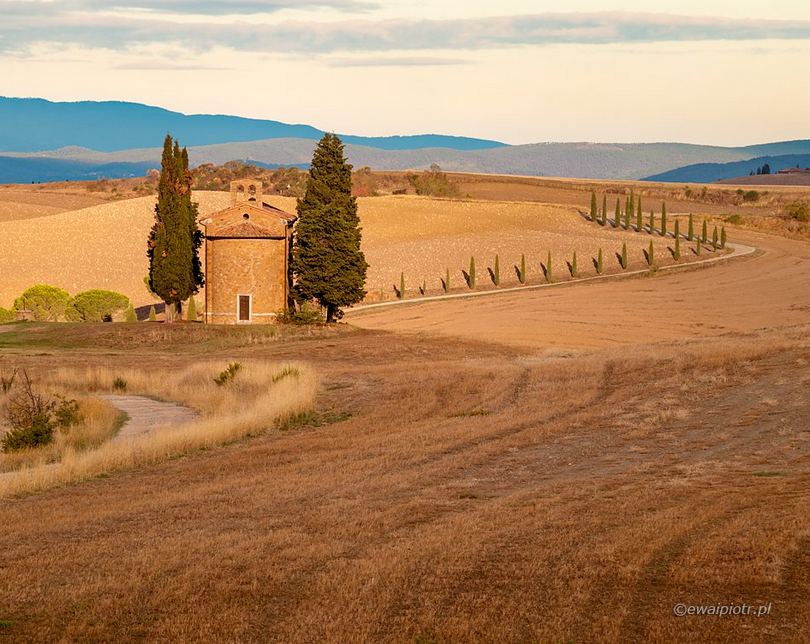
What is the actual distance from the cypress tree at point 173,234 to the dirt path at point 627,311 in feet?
31.7

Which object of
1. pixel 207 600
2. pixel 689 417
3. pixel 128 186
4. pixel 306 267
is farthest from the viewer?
pixel 128 186

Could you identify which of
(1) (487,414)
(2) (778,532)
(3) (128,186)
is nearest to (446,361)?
(1) (487,414)

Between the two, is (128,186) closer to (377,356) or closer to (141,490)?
(377,356)

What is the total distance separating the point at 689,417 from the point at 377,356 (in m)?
22.6

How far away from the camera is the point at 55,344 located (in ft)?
177

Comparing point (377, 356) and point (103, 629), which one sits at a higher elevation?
point (103, 629)

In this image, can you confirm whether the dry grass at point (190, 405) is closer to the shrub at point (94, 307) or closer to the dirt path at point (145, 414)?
the dirt path at point (145, 414)

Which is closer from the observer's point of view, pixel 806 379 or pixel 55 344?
pixel 806 379

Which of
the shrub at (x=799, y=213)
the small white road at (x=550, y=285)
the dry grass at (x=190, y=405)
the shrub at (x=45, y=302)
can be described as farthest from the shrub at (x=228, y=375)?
the shrub at (x=799, y=213)

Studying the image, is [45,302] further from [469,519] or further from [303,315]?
[469,519]

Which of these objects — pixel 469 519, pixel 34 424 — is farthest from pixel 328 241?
pixel 469 519

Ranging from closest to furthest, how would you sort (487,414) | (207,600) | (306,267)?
(207,600) → (487,414) → (306,267)

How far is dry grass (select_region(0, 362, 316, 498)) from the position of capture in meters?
21.1

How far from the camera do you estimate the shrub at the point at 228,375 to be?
36844 mm
